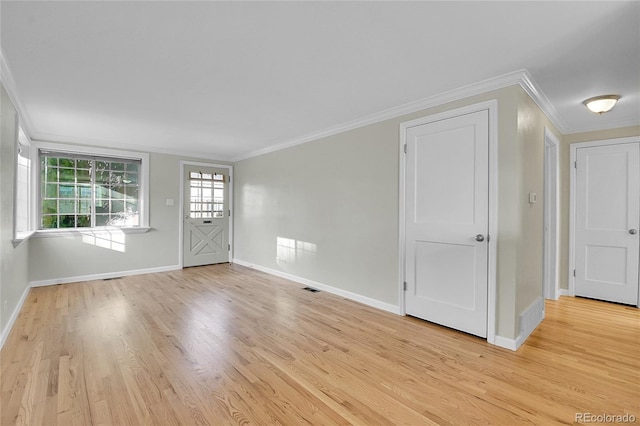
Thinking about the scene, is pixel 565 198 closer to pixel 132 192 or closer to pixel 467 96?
pixel 467 96

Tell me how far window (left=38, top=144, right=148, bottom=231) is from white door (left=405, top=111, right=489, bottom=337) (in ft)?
16.2

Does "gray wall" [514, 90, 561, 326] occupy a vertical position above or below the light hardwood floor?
above

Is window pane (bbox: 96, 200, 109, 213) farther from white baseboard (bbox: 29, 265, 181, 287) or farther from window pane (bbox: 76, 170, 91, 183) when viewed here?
white baseboard (bbox: 29, 265, 181, 287)

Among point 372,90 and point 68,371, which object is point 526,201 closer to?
point 372,90

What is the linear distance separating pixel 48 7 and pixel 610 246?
6.16 m

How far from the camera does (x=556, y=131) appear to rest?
4000 mm

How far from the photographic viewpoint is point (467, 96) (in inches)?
113

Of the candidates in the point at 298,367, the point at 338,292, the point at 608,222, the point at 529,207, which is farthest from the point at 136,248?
the point at 608,222

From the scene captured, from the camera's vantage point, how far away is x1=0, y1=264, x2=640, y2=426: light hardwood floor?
5.85 feet

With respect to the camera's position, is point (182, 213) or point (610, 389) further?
point (182, 213)

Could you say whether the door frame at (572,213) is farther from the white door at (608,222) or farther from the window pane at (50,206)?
the window pane at (50,206)

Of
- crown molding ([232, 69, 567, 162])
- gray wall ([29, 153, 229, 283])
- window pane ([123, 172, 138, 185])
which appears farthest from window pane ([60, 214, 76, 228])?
crown molding ([232, 69, 567, 162])

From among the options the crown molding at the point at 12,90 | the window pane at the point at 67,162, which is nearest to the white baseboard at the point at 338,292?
the window pane at the point at 67,162

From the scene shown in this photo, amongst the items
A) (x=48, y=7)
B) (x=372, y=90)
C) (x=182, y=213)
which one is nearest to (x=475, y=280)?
(x=372, y=90)
